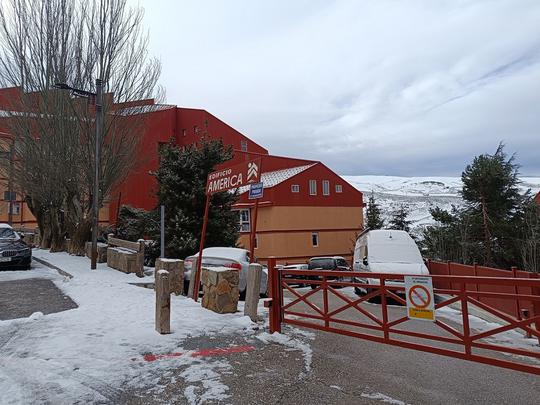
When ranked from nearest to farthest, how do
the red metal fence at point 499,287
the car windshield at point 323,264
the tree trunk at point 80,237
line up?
the red metal fence at point 499,287 → the tree trunk at point 80,237 → the car windshield at point 323,264

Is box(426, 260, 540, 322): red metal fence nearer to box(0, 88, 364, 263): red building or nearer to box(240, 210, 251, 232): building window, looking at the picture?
box(0, 88, 364, 263): red building

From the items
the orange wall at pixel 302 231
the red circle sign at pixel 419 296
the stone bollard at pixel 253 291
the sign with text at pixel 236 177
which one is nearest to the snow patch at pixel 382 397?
the red circle sign at pixel 419 296

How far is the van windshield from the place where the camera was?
1372 cm

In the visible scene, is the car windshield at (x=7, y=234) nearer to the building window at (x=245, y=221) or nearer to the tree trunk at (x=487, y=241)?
the building window at (x=245, y=221)

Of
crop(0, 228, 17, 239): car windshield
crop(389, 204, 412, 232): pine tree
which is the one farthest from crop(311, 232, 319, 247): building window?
crop(0, 228, 17, 239): car windshield

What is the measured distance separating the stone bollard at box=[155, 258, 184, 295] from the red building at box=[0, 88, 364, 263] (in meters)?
16.3

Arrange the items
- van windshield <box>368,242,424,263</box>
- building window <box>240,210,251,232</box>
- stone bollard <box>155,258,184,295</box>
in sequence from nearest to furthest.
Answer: stone bollard <box>155,258,184,295</box>, van windshield <box>368,242,424,263</box>, building window <box>240,210,251,232</box>

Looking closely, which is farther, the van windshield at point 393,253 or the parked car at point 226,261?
the van windshield at point 393,253

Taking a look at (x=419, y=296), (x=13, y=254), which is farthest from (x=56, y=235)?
(x=419, y=296)

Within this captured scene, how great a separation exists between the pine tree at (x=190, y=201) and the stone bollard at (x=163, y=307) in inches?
458

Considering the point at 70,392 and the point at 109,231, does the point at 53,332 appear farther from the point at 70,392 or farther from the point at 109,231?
the point at 109,231

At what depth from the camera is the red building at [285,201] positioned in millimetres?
29141

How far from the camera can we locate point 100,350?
17.5 ft

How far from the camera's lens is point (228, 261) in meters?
10.2
